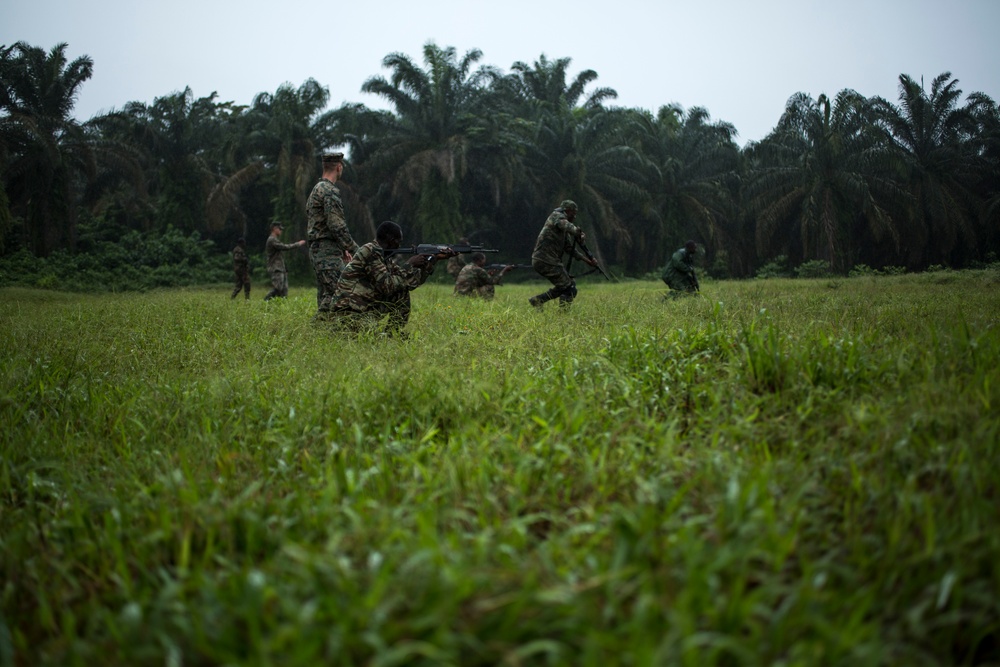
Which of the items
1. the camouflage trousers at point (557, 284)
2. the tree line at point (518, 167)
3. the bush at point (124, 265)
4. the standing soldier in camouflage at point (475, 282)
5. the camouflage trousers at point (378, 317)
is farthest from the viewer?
the tree line at point (518, 167)

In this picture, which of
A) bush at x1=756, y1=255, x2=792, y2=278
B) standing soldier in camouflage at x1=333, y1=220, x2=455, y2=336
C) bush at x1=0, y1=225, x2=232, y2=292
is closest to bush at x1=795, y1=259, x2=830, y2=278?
Result: bush at x1=756, y1=255, x2=792, y2=278

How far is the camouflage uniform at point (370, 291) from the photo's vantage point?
20.6 feet

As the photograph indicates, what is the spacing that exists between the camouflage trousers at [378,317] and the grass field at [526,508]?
0.97 m

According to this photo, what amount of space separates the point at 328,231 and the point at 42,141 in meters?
20.4

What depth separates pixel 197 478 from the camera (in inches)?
116

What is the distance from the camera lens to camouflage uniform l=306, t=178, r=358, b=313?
24.2 feet

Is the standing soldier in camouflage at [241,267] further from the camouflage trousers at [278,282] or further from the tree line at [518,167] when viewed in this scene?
the tree line at [518,167]

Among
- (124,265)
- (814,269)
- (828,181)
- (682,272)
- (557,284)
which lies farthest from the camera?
(828,181)

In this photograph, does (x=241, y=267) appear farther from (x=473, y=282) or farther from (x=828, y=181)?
(x=828, y=181)

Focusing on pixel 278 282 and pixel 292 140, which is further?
pixel 292 140

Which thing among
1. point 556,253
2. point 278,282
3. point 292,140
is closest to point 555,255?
point 556,253

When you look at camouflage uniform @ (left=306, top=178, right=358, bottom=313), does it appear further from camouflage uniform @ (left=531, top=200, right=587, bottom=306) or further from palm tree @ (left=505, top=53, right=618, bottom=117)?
palm tree @ (left=505, top=53, right=618, bottom=117)

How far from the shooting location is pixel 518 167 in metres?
28.9

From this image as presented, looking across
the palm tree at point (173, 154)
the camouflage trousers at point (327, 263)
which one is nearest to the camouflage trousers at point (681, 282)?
the camouflage trousers at point (327, 263)
